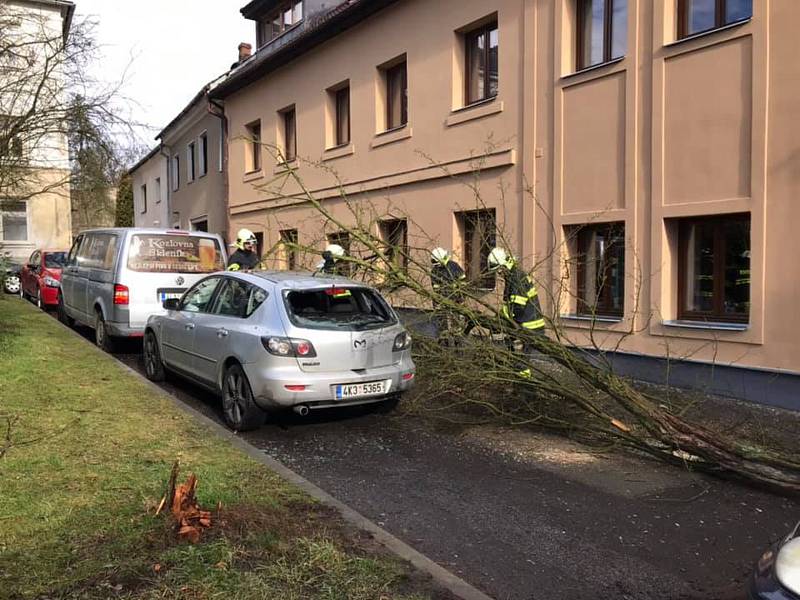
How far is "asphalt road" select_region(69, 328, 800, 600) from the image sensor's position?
384 centimetres

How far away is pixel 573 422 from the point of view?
260 inches

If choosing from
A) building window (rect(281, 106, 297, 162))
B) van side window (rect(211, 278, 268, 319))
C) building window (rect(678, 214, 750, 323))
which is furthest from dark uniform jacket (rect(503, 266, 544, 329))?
building window (rect(281, 106, 297, 162))

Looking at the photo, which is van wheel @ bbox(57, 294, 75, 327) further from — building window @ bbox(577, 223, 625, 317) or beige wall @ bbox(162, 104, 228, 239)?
building window @ bbox(577, 223, 625, 317)

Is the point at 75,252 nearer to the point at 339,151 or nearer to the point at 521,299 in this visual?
the point at 339,151

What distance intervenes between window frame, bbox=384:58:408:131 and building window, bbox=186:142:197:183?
42.6 feet

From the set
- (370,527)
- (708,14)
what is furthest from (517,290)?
(708,14)

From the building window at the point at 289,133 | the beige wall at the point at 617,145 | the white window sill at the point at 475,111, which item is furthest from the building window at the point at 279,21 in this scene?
the white window sill at the point at 475,111

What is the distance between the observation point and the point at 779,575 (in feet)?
7.56

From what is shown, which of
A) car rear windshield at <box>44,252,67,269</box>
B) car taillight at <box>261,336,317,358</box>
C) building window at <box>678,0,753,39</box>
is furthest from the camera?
car rear windshield at <box>44,252,67,269</box>

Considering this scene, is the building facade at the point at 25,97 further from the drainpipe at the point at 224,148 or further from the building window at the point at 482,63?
the building window at the point at 482,63

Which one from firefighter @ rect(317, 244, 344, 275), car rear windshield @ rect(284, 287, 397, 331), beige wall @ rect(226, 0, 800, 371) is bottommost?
car rear windshield @ rect(284, 287, 397, 331)

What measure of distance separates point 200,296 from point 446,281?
9.32 ft

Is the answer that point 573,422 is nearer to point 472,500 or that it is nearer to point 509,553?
point 472,500

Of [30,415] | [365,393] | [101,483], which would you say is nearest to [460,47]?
[365,393]
